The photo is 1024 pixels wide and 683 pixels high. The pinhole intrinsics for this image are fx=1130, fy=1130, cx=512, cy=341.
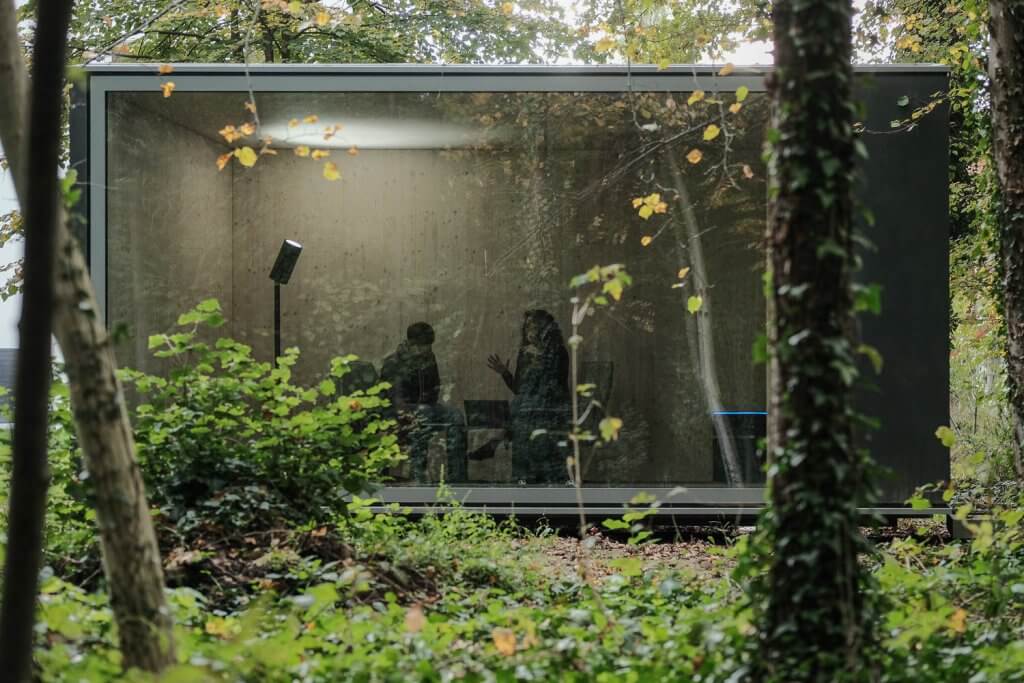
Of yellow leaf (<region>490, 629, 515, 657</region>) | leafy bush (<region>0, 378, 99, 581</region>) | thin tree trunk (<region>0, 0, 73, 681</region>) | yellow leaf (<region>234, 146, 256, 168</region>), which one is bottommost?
yellow leaf (<region>490, 629, 515, 657</region>)

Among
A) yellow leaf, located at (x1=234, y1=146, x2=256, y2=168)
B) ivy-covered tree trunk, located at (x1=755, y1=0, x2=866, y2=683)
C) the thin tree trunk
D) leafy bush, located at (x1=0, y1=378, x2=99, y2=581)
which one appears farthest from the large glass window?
the thin tree trunk

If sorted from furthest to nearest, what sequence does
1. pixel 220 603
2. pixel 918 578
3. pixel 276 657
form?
pixel 220 603, pixel 918 578, pixel 276 657

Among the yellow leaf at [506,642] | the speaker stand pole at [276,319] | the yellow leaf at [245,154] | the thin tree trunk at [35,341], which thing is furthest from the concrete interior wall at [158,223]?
the thin tree trunk at [35,341]

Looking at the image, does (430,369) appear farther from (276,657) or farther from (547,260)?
(276,657)

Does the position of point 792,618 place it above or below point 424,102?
below

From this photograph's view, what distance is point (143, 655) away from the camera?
300cm

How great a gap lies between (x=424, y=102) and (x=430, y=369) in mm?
1901

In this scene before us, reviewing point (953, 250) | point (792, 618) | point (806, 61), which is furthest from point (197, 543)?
point (953, 250)

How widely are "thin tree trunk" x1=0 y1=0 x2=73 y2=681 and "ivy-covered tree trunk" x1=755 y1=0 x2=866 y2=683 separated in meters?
1.95

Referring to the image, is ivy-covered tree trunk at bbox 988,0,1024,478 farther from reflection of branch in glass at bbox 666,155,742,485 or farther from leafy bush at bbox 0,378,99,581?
leafy bush at bbox 0,378,99,581

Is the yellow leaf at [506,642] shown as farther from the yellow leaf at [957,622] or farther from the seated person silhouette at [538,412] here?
the seated person silhouette at [538,412]

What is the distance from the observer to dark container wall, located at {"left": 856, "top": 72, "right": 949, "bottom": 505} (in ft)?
25.4

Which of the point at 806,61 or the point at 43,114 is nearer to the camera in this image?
the point at 43,114

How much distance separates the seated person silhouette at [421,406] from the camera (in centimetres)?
795
